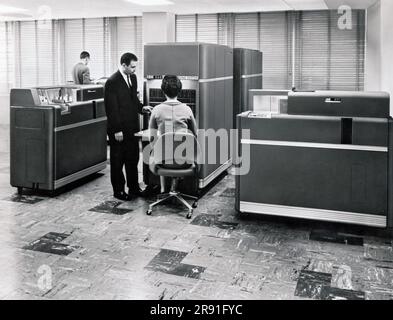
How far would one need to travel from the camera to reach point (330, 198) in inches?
156

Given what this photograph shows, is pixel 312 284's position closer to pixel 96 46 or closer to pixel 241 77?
pixel 241 77

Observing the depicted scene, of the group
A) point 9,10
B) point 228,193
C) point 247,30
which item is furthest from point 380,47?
Result: point 9,10

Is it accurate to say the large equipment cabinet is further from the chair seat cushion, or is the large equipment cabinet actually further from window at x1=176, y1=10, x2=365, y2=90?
Result: window at x1=176, y1=10, x2=365, y2=90

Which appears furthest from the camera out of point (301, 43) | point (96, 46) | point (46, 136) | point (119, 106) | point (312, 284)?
point (96, 46)

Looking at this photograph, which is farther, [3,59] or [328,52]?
[3,59]

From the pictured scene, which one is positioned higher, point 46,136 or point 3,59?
point 3,59

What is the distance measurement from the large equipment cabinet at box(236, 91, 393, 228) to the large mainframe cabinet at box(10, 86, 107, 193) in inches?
82.1

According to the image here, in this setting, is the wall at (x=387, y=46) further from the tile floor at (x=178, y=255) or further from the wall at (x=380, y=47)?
the tile floor at (x=178, y=255)

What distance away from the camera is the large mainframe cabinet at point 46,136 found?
4945 millimetres

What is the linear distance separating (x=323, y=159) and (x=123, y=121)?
2.09 metres

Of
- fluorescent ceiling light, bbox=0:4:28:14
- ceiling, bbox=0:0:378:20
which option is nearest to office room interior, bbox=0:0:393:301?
ceiling, bbox=0:0:378:20

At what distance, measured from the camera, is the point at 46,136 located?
16.2 ft

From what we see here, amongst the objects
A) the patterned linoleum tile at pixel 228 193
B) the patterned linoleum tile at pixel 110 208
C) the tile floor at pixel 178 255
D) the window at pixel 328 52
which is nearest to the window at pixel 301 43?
the window at pixel 328 52
